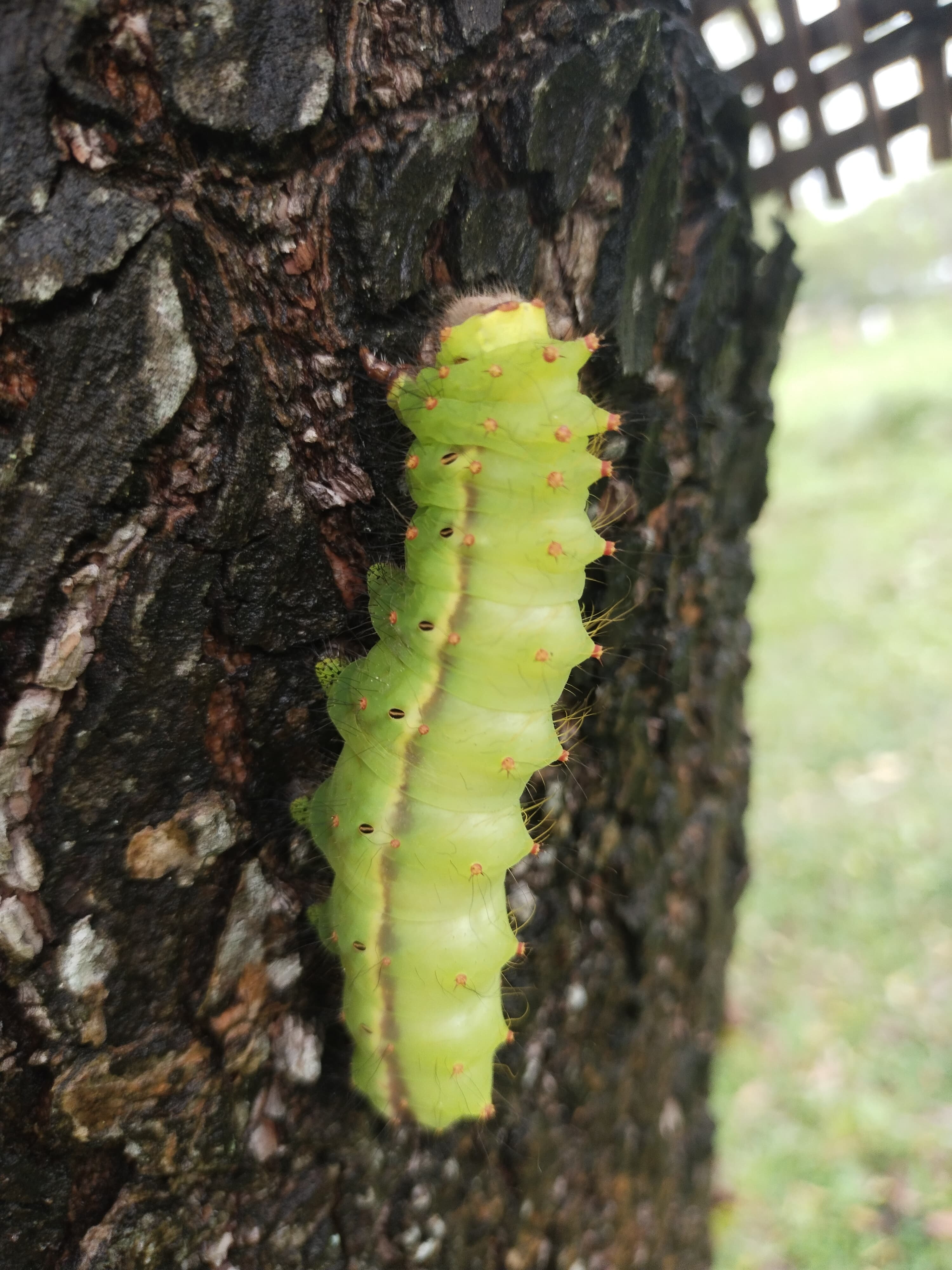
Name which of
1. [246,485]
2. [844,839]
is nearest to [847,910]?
[844,839]

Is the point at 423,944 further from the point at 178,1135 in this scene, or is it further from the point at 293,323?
the point at 293,323

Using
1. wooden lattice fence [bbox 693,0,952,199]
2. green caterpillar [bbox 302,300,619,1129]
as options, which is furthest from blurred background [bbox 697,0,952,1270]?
green caterpillar [bbox 302,300,619,1129]

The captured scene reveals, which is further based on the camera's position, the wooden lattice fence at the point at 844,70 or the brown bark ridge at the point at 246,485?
the wooden lattice fence at the point at 844,70

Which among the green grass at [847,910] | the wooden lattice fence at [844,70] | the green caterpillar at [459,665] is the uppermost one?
the wooden lattice fence at [844,70]

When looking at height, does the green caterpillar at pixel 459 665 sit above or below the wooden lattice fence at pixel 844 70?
below

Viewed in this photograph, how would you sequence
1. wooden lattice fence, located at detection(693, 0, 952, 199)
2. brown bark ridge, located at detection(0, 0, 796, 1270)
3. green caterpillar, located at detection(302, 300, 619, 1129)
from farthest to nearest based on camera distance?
wooden lattice fence, located at detection(693, 0, 952, 199), green caterpillar, located at detection(302, 300, 619, 1129), brown bark ridge, located at detection(0, 0, 796, 1270)

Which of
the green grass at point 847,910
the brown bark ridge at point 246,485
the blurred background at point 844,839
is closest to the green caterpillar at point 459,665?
the brown bark ridge at point 246,485

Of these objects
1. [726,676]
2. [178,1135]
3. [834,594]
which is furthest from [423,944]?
[834,594]

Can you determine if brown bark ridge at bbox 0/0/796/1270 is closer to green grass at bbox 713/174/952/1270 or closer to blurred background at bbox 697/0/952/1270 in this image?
blurred background at bbox 697/0/952/1270

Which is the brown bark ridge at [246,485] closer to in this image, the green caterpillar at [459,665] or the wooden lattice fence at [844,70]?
the green caterpillar at [459,665]

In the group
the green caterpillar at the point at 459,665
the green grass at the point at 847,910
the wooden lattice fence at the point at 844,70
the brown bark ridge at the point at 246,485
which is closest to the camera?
the brown bark ridge at the point at 246,485
